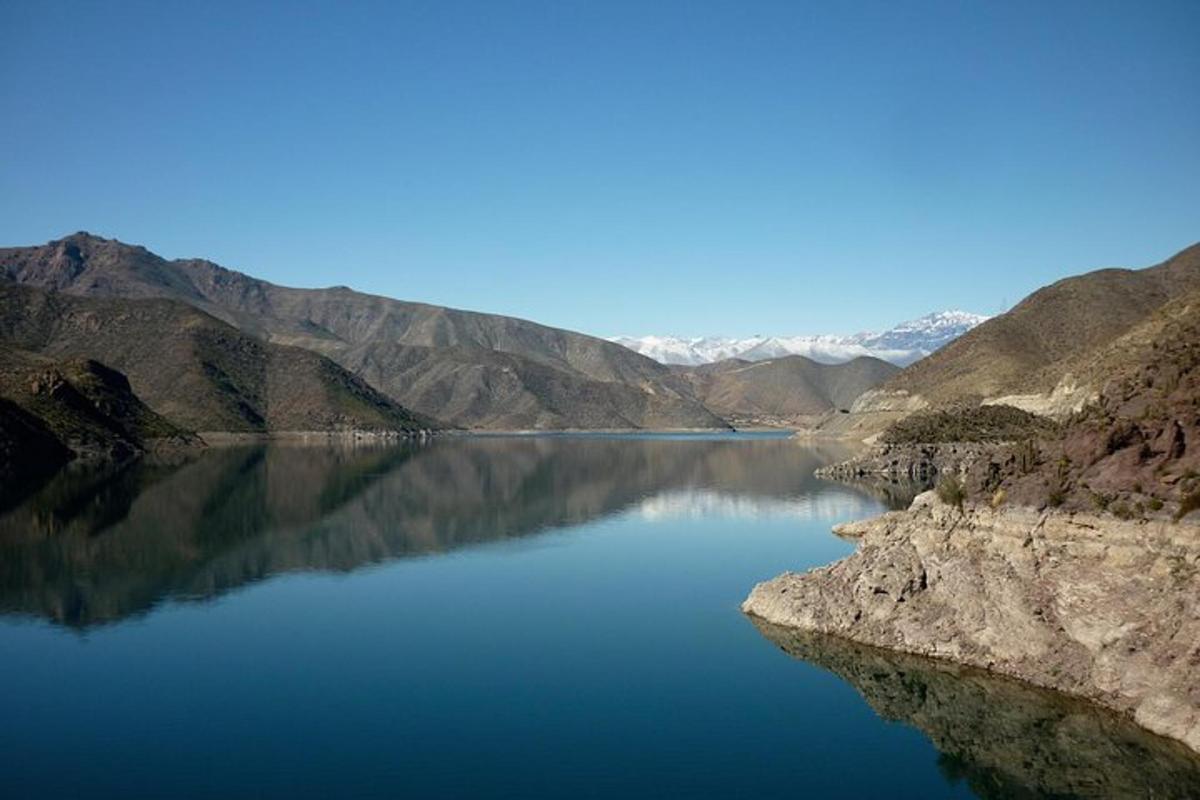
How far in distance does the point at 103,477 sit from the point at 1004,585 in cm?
9747

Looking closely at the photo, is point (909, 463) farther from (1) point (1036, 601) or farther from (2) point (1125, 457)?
(1) point (1036, 601)

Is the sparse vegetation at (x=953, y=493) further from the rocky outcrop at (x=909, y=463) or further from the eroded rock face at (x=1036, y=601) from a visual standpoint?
the rocky outcrop at (x=909, y=463)

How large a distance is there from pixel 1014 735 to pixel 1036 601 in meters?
6.15

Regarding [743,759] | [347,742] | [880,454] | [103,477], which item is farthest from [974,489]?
[103,477]

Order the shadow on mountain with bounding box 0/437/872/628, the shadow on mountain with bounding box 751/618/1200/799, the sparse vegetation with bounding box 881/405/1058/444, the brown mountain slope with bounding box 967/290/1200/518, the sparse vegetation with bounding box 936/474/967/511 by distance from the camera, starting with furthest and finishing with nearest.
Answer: the sparse vegetation with bounding box 881/405/1058/444, the shadow on mountain with bounding box 0/437/872/628, the sparse vegetation with bounding box 936/474/967/511, the brown mountain slope with bounding box 967/290/1200/518, the shadow on mountain with bounding box 751/618/1200/799

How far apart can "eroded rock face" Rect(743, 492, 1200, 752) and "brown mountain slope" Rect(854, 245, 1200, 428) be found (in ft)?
314

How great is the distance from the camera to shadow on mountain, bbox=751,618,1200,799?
23.8 meters

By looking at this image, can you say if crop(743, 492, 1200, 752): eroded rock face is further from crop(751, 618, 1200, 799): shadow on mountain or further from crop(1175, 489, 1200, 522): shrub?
crop(751, 618, 1200, 799): shadow on mountain

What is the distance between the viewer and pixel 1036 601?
3180 centimetres

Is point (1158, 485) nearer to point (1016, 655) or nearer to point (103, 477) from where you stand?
point (1016, 655)

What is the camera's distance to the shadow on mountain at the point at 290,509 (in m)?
49.7

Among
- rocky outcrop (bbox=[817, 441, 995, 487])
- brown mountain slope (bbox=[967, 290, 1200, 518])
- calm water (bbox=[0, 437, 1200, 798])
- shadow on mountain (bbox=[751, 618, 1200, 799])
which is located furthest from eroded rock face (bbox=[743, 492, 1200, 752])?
rocky outcrop (bbox=[817, 441, 995, 487])

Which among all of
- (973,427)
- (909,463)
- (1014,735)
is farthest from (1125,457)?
(973,427)

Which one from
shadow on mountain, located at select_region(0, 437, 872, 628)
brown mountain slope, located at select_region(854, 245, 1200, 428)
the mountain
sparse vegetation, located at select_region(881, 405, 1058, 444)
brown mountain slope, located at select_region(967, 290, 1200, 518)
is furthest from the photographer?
brown mountain slope, located at select_region(854, 245, 1200, 428)
